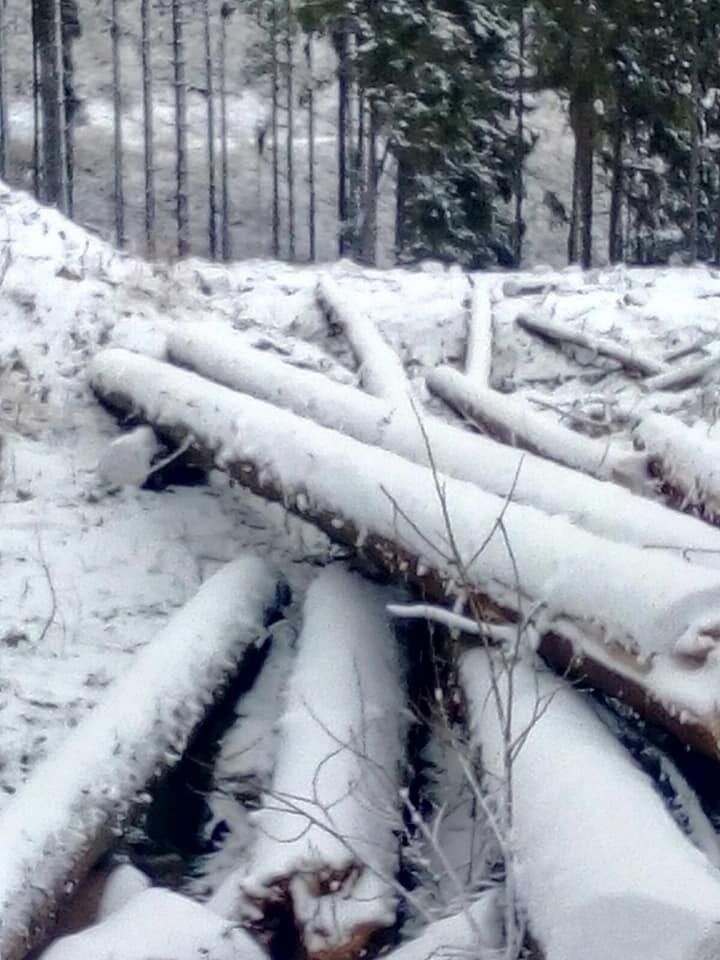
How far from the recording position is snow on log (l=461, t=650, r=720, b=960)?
3.10 m

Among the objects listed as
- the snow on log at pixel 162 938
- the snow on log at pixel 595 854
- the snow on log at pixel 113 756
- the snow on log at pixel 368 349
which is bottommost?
the snow on log at pixel 162 938

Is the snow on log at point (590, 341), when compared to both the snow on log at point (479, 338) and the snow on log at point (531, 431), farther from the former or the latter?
the snow on log at point (531, 431)

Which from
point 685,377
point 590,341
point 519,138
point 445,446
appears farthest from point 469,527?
point 519,138

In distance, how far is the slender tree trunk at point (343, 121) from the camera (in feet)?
80.4

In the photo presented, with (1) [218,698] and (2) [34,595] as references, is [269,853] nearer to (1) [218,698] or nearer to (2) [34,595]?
(1) [218,698]

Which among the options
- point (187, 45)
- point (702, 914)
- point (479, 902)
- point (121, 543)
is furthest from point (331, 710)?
point (187, 45)

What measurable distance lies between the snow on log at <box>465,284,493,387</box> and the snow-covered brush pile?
35mm

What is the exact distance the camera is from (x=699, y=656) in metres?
3.92

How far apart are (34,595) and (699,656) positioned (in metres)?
3.00

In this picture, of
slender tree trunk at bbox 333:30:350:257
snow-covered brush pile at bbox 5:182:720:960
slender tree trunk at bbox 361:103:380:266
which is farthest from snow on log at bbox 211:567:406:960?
slender tree trunk at bbox 333:30:350:257

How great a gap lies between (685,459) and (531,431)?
1155mm

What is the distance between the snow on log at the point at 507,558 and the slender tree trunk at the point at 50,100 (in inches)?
571

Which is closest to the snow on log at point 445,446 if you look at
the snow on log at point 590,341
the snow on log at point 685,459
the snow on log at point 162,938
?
the snow on log at point 685,459

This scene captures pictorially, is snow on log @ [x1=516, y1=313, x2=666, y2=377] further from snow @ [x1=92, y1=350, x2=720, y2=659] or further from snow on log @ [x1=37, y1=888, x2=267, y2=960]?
snow on log @ [x1=37, y1=888, x2=267, y2=960]
